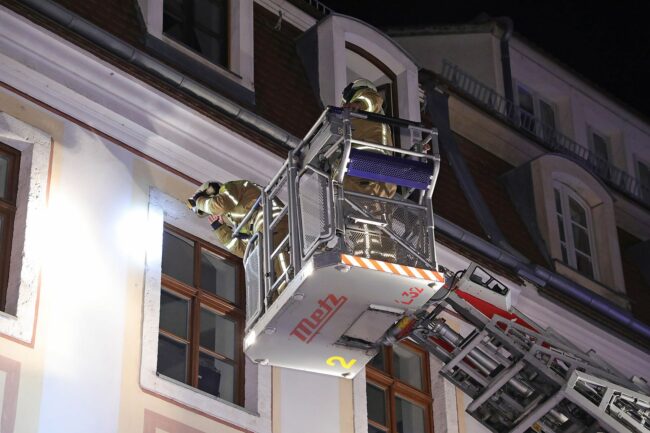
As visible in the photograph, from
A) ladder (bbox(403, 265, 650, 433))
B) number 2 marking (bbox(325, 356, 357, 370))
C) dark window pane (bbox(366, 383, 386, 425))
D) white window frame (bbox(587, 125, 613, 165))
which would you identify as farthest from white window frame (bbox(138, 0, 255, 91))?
white window frame (bbox(587, 125, 613, 165))

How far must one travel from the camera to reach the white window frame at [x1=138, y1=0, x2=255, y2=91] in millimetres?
16156

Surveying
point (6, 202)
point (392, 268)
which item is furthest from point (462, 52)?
point (392, 268)

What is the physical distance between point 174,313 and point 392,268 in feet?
8.66

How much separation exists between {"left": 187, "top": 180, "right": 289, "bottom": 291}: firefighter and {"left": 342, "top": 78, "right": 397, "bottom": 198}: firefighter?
806mm

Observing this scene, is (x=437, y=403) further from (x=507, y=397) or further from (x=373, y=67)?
(x=373, y=67)

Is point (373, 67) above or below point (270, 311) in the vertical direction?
above

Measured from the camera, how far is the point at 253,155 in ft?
52.9

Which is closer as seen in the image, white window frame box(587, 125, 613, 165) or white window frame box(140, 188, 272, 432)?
white window frame box(140, 188, 272, 432)

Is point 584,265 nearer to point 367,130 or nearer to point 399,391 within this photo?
point 399,391

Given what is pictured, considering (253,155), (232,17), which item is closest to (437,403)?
(253,155)

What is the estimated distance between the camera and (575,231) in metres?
20.2

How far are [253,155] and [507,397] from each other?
303 cm

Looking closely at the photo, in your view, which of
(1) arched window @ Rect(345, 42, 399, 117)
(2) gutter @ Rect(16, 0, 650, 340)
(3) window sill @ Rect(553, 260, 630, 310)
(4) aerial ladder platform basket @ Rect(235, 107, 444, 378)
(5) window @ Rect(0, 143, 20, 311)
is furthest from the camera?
(3) window sill @ Rect(553, 260, 630, 310)

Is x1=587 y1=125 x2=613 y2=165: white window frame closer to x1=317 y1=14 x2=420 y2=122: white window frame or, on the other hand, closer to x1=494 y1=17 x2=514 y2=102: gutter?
x1=494 y1=17 x2=514 y2=102: gutter
